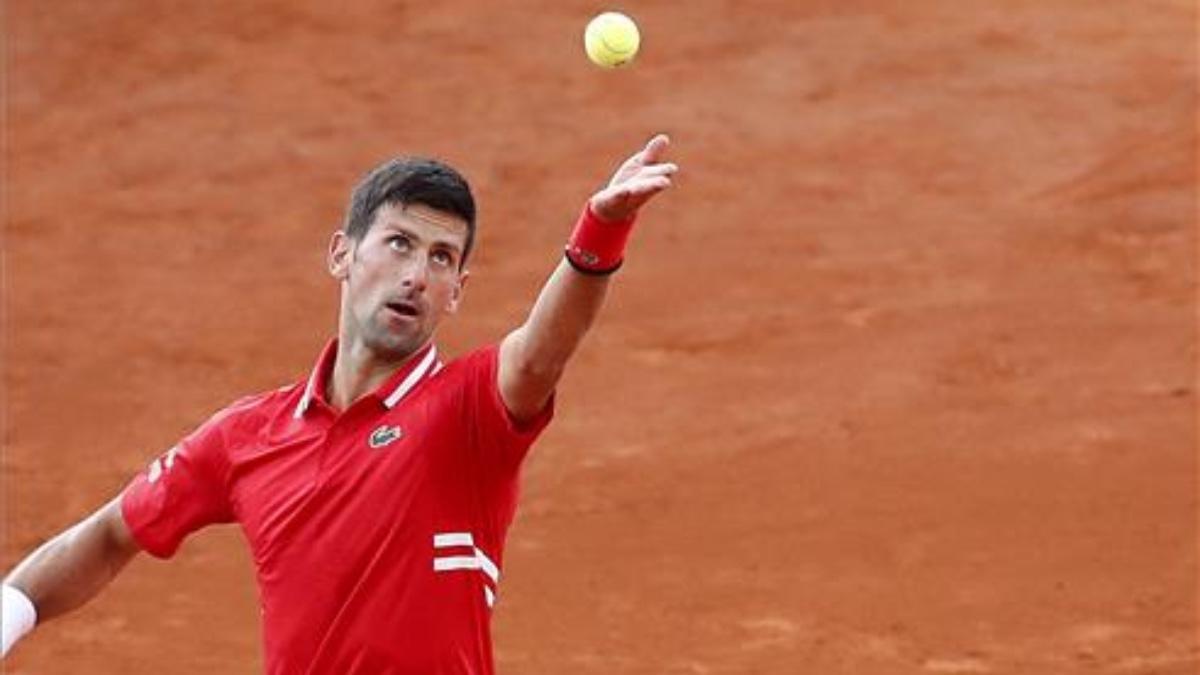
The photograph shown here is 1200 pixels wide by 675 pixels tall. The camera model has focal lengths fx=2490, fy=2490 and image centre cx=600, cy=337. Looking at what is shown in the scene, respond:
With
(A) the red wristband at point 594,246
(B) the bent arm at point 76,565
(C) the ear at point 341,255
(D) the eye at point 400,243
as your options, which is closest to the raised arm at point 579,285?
(A) the red wristband at point 594,246

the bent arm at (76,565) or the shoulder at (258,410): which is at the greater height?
the shoulder at (258,410)

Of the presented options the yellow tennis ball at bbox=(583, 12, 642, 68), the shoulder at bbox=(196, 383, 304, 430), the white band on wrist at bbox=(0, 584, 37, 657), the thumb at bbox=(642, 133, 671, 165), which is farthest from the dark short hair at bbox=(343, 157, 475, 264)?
the yellow tennis ball at bbox=(583, 12, 642, 68)

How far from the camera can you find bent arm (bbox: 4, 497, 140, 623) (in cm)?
530

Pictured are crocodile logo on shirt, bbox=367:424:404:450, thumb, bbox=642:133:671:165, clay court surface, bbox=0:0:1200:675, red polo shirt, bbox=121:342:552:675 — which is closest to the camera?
thumb, bbox=642:133:671:165

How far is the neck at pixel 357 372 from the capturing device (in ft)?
17.2

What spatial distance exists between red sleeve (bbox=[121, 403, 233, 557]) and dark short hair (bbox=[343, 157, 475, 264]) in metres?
0.59

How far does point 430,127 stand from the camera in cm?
1781

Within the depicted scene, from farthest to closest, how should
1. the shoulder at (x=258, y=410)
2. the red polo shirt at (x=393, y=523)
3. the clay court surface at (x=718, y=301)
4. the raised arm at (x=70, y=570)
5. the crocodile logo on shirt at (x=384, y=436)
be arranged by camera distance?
the clay court surface at (x=718, y=301)
the shoulder at (x=258, y=410)
the raised arm at (x=70, y=570)
the crocodile logo on shirt at (x=384, y=436)
the red polo shirt at (x=393, y=523)

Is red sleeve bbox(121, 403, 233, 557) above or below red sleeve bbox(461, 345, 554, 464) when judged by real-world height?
below

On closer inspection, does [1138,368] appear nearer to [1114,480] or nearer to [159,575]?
[1114,480]

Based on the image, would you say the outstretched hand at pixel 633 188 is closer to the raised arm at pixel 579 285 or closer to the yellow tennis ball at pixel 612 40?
the raised arm at pixel 579 285

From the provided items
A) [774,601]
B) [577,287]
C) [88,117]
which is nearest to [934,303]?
[774,601]

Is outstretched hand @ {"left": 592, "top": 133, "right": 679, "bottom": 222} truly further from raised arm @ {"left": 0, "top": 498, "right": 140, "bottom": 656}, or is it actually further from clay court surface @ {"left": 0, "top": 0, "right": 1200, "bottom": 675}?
clay court surface @ {"left": 0, "top": 0, "right": 1200, "bottom": 675}

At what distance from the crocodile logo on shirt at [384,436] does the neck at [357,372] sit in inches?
4.8
